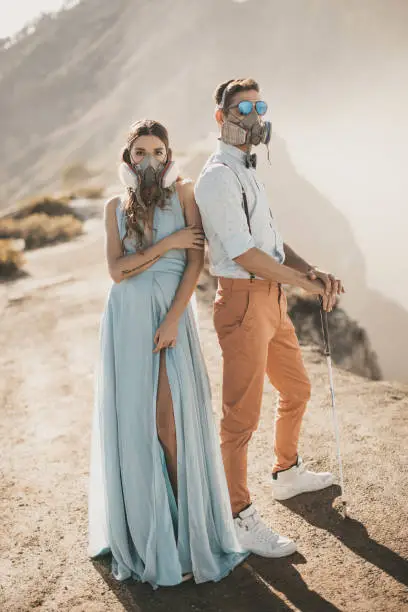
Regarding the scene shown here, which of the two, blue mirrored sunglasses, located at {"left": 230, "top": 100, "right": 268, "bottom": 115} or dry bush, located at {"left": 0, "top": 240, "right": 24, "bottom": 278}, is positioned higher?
dry bush, located at {"left": 0, "top": 240, "right": 24, "bottom": 278}

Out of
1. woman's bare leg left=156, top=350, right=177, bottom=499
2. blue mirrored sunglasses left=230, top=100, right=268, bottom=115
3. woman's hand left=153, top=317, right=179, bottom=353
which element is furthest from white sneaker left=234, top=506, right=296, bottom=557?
blue mirrored sunglasses left=230, top=100, right=268, bottom=115

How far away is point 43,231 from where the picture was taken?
17891 mm

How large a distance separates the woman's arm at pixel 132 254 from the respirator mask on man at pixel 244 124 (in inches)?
20.5

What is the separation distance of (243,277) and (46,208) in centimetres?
2062

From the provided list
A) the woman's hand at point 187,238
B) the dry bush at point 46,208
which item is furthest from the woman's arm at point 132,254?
the dry bush at point 46,208

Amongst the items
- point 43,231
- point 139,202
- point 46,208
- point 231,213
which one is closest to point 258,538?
point 231,213

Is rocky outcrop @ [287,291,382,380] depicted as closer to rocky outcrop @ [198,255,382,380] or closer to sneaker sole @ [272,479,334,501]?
rocky outcrop @ [198,255,382,380]

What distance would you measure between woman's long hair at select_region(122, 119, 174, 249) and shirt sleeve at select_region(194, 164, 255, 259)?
7.9 inches

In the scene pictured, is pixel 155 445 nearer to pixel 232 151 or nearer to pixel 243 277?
pixel 243 277

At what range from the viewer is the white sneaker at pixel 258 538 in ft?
11.2

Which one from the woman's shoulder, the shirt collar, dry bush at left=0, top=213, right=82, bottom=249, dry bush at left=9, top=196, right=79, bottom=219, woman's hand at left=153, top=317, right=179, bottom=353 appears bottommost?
woman's hand at left=153, top=317, right=179, bottom=353

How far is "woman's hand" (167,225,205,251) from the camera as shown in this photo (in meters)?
3.09

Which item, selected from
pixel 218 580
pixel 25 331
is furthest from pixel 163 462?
pixel 25 331

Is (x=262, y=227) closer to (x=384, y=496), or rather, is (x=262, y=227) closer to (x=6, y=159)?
(x=384, y=496)
